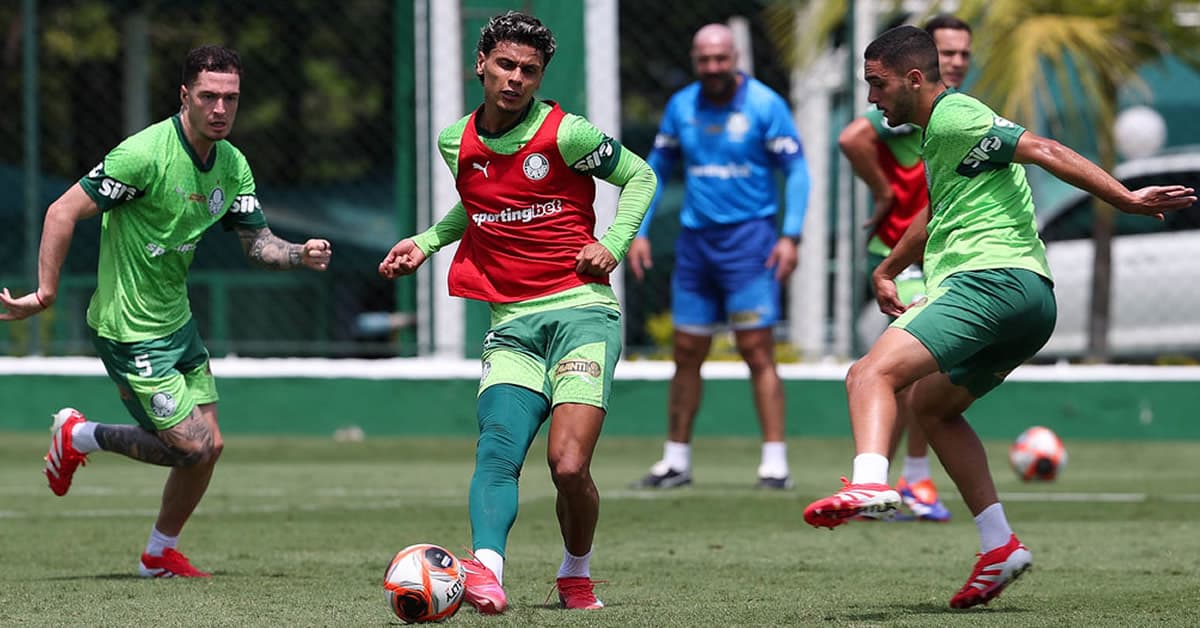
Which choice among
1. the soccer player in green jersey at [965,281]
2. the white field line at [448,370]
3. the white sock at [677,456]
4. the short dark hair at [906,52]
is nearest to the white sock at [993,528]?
the soccer player in green jersey at [965,281]

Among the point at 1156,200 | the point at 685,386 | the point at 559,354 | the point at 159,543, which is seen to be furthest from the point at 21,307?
the point at 685,386

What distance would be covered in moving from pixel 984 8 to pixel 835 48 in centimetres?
163

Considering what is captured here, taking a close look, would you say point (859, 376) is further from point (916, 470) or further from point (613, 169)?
point (916, 470)

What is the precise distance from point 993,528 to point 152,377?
2971 millimetres

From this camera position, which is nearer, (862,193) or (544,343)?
(544,343)

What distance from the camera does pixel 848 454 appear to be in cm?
1235

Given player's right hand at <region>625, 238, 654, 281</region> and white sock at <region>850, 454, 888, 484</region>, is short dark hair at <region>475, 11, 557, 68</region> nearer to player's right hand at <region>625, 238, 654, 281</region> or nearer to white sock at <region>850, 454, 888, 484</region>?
white sock at <region>850, 454, 888, 484</region>

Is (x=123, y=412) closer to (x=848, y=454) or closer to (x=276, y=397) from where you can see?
→ (x=276, y=397)

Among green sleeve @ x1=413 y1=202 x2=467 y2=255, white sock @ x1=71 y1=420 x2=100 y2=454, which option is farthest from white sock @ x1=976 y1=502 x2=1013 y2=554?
white sock @ x1=71 y1=420 x2=100 y2=454

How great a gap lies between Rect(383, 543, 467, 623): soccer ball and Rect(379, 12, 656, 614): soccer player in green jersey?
428mm

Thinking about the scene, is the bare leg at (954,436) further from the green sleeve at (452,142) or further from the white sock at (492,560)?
the green sleeve at (452,142)

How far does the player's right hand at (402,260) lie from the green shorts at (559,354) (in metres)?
0.33

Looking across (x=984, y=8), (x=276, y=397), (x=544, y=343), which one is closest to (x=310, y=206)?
(x=276, y=397)

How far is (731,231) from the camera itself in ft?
34.0
